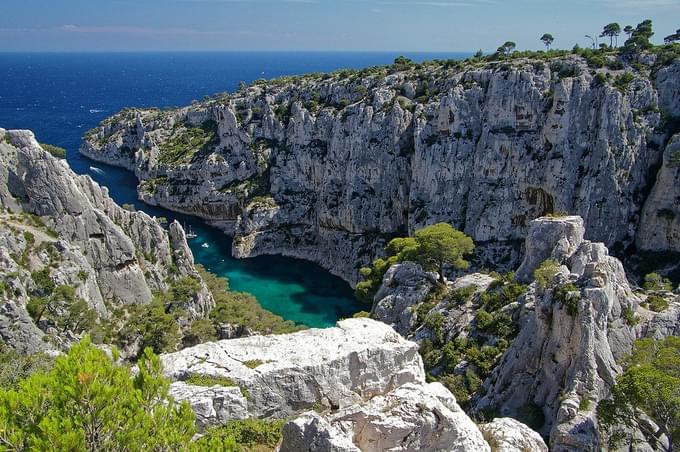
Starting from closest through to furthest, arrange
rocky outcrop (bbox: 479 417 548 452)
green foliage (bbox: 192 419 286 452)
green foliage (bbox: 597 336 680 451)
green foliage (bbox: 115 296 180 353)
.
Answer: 1. rocky outcrop (bbox: 479 417 548 452)
2. green foliage (bbox: 192 419 286 452)
3. green foliage (bbox: 597 336 680 451)
4. green foliage (bbox: 115 296 180 353)

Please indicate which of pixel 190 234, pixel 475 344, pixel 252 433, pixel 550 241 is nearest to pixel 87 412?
pixel 252 433

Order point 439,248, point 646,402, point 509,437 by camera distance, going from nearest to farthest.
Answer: point 509,437 → point 646,402 → point 439,248

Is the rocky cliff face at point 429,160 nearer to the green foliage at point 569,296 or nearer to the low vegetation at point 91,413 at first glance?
the green foliage at point 569,296

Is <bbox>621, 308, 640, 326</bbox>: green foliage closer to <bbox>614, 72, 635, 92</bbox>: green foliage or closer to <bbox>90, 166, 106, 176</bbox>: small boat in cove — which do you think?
<bbox>614, 72, 635, 92</bbox>: green foliage

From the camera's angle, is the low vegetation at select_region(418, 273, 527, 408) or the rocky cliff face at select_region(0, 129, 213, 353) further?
the rocky cliff face at select_region(0, 129, 213, 353)

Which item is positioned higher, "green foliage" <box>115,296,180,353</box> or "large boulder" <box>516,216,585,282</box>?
"large boulder" <box>516,216,585,282</box>

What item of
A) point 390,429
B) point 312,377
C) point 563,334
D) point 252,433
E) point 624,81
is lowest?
point 563,334

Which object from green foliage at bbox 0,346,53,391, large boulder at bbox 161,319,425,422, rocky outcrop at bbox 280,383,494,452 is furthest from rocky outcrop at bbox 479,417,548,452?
green foliage at bbox 0,346,53,391

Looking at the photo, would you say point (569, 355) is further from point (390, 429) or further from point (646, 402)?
point (390, 429)

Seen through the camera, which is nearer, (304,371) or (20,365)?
(304,371)
